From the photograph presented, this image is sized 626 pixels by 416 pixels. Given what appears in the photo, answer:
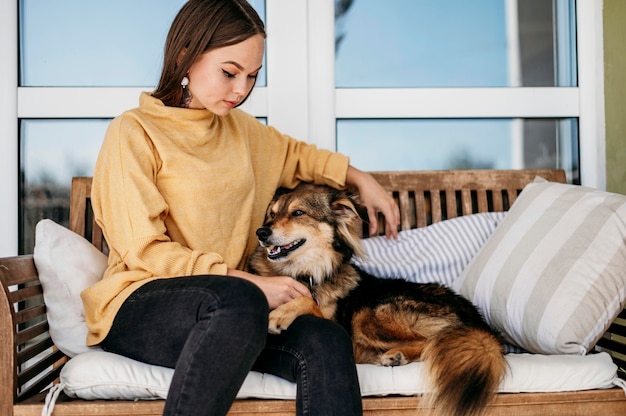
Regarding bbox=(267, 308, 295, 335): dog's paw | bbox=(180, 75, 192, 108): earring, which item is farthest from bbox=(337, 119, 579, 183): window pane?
bbox=(267, 308, 295, 335): dog's paw

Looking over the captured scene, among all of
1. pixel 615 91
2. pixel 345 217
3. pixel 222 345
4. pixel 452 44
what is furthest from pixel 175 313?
pixel 615 91

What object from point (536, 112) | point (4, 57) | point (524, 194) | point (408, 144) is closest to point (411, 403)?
point (524, 194)

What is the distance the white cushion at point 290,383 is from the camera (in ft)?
4.98

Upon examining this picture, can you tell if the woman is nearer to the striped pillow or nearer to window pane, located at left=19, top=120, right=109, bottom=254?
the striped pillow

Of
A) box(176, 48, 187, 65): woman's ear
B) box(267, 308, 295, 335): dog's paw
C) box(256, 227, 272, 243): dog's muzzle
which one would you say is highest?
box(176, 48, 187, 65): woman's ear

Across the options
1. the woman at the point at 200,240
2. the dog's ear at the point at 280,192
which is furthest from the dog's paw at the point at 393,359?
the dog's ear at the point at 280,192

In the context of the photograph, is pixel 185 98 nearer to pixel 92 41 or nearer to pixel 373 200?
pixel 373 200

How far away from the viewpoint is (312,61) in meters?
2.63

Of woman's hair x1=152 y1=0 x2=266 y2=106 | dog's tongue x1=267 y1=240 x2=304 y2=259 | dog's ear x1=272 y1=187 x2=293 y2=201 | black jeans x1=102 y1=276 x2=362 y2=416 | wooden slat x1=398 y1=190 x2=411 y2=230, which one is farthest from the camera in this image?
wooden slat x1=398 y1=190 x2=411 y2=230

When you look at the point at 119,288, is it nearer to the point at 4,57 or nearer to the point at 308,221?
the point at 308,221

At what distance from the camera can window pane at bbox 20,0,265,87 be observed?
2.58 metres

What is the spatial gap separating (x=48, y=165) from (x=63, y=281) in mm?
912

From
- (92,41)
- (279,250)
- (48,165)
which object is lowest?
(279,250)

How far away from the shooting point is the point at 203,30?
5.64 ft
